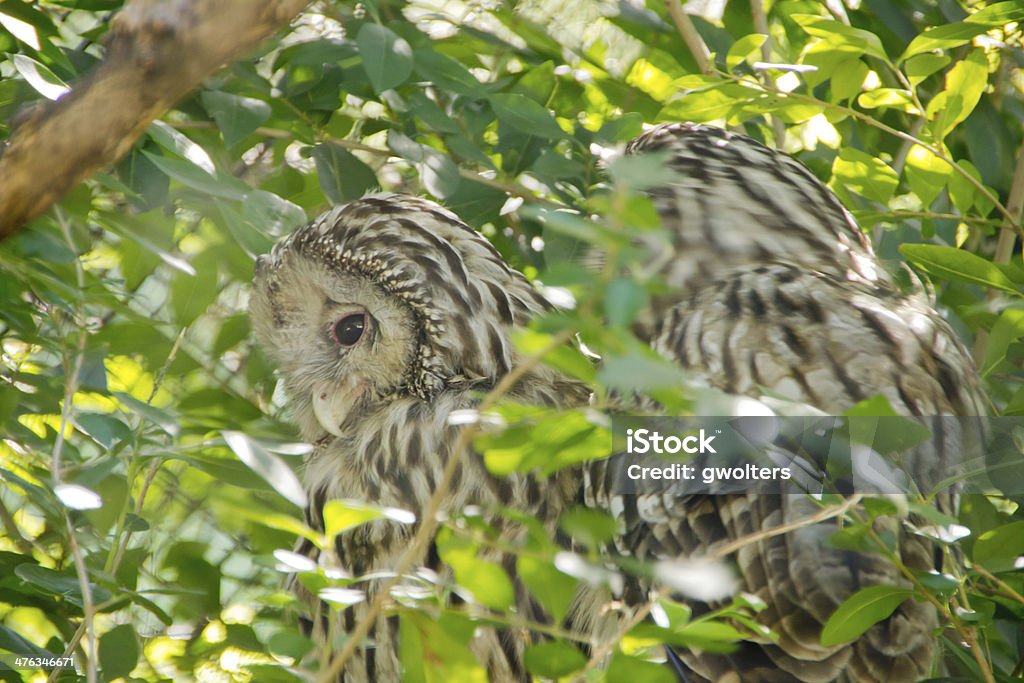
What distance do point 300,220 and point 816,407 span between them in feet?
3.43

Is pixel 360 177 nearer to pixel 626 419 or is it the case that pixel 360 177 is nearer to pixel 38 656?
pixel 626 419

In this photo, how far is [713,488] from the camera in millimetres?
1641

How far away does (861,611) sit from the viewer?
1.31 meters

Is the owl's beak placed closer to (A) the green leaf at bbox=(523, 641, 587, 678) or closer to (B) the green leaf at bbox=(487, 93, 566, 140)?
(B) the green leaf at bbox=(487, 93, 566, 140)

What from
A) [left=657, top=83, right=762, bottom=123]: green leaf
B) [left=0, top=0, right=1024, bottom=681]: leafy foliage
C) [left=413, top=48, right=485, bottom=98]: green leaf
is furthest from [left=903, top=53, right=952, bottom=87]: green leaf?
[left=413, top=48, right=485, bottom=98]: green leaf

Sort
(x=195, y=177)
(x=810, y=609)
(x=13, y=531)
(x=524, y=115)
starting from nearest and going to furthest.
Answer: (x=810, y=609)
(x=195, y=177)
(x=524, y=115)
(x=13, y=531)

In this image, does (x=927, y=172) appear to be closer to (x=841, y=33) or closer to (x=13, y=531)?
(x=841, y=33)

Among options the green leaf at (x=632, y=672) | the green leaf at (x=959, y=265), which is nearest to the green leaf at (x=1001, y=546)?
the green leaf at (x=959, y=265)

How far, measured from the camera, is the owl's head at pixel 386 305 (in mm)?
2139

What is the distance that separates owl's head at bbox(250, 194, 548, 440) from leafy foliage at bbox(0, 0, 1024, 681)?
0.08 meters

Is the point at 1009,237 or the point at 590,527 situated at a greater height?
the point at 590,527

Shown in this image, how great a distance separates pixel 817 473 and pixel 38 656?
4.28 ft

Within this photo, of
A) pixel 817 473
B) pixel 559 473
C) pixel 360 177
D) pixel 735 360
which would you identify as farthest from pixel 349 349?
pixel 817 473

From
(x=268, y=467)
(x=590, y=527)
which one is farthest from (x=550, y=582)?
(x=268, y=467)
